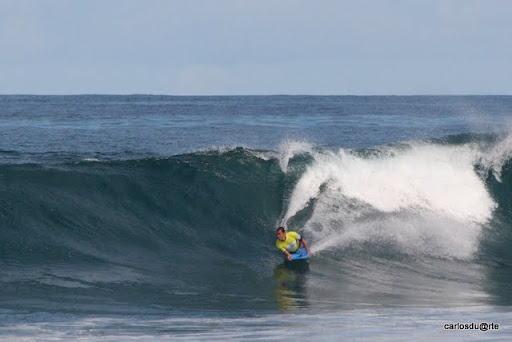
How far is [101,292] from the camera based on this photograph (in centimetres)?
1386

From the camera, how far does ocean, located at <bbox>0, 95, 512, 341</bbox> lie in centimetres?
1198

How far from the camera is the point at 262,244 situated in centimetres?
1859

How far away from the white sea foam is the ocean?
0.05 m

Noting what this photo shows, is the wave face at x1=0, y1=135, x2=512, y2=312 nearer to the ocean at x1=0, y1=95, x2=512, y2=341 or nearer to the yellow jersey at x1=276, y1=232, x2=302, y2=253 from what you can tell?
the ocean at x1=0, y1=95, x2=512, y2=341

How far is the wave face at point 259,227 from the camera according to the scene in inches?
567

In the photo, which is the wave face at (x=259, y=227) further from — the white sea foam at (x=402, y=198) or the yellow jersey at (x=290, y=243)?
the yellow jersey at (x=290, y=243)

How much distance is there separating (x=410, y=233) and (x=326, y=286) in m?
4.75

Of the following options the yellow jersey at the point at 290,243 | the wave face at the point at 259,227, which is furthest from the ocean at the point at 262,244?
the yellow jersey at the point at 290,243

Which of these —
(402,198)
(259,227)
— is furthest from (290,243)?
(402,198)

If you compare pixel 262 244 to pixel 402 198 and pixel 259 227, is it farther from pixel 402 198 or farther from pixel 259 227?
pixel 402 198

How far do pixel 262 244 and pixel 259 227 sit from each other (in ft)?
3.20

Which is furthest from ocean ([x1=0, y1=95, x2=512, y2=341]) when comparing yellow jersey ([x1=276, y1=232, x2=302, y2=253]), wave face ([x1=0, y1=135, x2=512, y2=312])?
yellow jersey ([x1=276, y1=232, x2=302, y2=253])

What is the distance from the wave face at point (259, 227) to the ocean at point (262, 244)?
0.16ft

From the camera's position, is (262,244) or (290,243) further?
(262,244)
